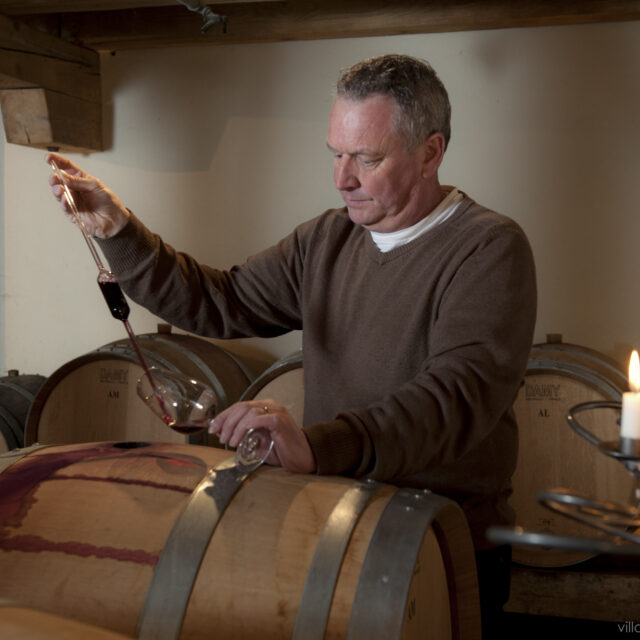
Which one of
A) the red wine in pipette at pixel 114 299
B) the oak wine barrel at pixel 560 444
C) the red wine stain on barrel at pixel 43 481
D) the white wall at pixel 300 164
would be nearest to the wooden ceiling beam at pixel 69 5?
the white wall at pixel 300 164

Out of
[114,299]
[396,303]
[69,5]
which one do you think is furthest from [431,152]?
[69,5]

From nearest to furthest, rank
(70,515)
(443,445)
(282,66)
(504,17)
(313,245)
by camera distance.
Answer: (70,515)
(443,445)
(313,245)
(504,17)
(282,66)

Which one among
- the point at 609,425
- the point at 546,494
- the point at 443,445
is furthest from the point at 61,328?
the point at 546,494

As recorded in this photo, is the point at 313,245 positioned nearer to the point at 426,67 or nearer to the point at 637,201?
the point at 426,67

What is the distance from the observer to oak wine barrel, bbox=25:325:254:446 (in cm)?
287

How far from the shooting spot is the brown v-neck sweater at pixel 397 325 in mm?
1450

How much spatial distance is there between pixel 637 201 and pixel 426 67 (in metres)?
1.55

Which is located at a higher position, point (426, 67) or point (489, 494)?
point (426, 67)

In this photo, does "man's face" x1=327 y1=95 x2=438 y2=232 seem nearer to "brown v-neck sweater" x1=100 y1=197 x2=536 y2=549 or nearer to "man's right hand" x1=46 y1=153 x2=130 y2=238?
"brown v-neck sweater" x1=100 y1=197 x2=536 y2=549

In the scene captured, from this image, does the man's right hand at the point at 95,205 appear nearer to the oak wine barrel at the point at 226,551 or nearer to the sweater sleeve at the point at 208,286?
the sweater sleeve at the point at 208,286

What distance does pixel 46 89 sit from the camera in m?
3.16

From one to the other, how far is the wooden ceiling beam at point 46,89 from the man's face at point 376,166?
1.77 m

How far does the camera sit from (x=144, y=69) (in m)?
3.46

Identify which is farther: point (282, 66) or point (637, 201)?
point (282, 66)
